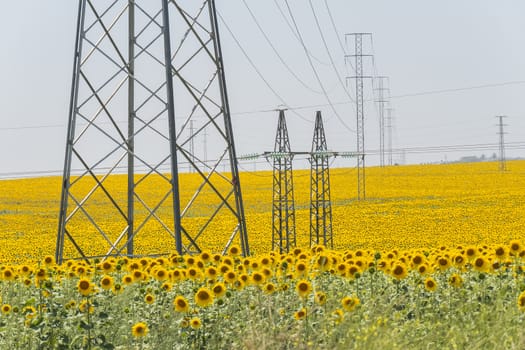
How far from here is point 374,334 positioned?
6.33 metres

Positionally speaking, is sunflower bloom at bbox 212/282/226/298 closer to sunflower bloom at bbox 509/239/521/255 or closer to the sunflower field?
the sunflower field

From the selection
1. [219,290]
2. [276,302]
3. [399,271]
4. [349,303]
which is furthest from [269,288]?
[399,271]

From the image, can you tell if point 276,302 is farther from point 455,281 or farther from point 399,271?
point 455,281

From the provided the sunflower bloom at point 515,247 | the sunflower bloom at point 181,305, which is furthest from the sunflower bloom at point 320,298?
the sunflower bloom at point 515,247

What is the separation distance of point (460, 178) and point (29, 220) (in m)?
36.3

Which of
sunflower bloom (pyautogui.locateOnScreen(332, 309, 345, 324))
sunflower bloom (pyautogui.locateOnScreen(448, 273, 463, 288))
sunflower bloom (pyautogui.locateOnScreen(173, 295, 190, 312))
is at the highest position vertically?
sunflower bloom (pyautogui.locateOnScreen(448, 273, 463, 288))

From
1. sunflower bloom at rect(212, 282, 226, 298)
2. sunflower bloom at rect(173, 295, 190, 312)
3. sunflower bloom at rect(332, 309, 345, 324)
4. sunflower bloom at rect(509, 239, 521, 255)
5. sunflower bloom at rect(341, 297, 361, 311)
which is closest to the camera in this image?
sunflower bloom at rect(341, 297, 361, 311)

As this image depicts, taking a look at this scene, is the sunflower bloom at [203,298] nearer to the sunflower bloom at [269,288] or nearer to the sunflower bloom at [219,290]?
the sunflower bloom at [219,290]

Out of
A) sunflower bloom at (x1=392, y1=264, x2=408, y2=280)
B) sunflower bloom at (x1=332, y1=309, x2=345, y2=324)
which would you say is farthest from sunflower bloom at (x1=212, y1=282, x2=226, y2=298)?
sunflower bloom at (x1=392, y1=264, x2=408, y2=280)

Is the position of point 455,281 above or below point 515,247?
below

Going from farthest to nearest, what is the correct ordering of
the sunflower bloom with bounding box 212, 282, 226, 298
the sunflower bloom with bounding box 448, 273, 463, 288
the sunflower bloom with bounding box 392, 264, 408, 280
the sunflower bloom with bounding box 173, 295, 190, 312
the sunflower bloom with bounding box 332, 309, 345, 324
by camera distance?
the sunflower bloom with bounding box 448, 273, 463, 288 → the sunflower bloom with bounding box 392, 264, 408, 280 → the sunflower bloom with bounding box 212, 282, 226, 298 → the sunflower bloom with bounding box 173, 295, 190, 312 → the sunflower bloom with bounding box 332, 309, 345, 324

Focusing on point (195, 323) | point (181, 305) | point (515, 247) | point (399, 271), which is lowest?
point (195, 323)

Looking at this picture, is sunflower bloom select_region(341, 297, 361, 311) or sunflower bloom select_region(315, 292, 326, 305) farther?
sunflower bloom select_region(315, 292, 326, 305)

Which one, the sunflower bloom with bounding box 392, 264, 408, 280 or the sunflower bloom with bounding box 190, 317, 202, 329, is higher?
the sunflower bloom with bounding box 392, 264, 408, 280
